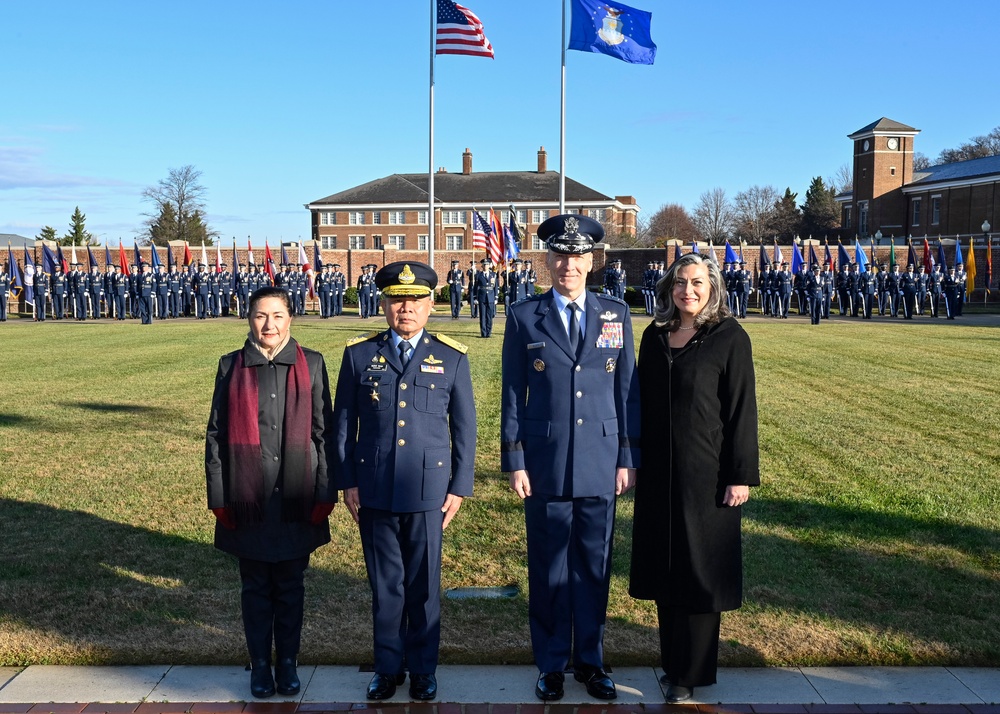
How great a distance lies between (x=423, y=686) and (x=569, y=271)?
192 centimetres

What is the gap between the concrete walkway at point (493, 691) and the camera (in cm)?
378

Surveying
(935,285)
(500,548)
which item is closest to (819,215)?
(935,285)

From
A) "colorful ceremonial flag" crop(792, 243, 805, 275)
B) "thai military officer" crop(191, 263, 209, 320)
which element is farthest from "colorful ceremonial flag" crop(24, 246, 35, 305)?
"colorful ceremonial flag" crop(792, 243, 805, 275)

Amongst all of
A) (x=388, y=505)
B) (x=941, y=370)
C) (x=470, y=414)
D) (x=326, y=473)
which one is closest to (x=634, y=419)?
(x=470, y=414)

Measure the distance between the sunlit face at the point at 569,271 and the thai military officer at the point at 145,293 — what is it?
28.6 m

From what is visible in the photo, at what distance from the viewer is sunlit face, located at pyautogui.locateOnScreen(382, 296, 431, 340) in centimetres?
396

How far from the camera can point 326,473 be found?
3.99 metres

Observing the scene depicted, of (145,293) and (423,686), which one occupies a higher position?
(145,293)

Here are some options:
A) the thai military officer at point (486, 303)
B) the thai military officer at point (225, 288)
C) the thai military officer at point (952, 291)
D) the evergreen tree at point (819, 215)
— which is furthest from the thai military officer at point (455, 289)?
the evergreen tree at point (819, 215)

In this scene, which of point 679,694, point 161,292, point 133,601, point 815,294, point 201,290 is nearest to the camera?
point 679,694

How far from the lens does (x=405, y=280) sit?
3918mm

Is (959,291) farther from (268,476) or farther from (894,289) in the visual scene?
(268,476)

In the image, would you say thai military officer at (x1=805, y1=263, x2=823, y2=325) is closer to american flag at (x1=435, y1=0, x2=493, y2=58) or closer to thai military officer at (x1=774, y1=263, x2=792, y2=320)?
thai military officer at (x1=774, y1=263, x2=792, y2=320)

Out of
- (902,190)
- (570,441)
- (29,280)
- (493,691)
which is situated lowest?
(493,691)
